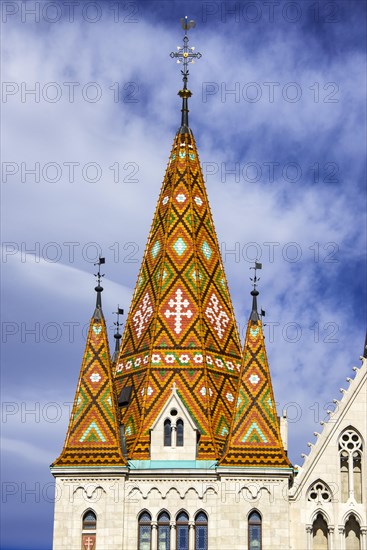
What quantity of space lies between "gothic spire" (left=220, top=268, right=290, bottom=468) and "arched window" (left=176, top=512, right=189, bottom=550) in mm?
1665

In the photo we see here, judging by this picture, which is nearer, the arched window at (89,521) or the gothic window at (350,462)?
the arched window at (89,521)

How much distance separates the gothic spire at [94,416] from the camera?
40.4m

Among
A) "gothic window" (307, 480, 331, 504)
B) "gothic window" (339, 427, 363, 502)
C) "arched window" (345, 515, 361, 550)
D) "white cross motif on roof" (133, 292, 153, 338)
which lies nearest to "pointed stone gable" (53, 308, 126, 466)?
"white cross motif on roof" (133, 292, 153, 338)

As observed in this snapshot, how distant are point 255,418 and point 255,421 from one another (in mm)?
96

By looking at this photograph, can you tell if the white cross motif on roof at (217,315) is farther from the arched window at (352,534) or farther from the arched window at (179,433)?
the arched window at (352,534)

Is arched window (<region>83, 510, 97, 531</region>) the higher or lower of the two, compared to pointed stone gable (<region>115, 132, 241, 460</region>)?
lower

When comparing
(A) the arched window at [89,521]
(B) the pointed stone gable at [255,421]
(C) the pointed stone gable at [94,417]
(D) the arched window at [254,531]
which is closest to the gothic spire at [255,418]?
(B) the pointed stone gable at [255,421]

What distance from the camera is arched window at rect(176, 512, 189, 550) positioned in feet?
130

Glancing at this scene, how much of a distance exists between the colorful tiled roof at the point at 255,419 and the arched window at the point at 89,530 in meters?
3.58

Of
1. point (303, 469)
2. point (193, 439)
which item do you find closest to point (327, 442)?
point (303, 469)

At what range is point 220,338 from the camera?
43375 millimetres

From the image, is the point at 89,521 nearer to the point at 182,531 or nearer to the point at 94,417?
the point at 182,531

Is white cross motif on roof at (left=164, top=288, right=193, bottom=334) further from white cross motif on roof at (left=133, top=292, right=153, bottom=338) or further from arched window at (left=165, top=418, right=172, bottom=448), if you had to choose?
arched window at (left=165, top=418, right=172, bottom=448)

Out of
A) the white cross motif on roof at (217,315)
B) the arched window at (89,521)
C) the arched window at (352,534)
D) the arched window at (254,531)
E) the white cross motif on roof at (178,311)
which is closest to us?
the arched window at (254,531)
